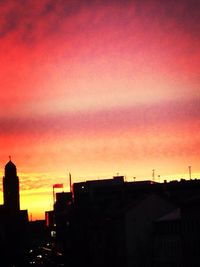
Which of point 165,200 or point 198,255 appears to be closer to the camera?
point 198,255

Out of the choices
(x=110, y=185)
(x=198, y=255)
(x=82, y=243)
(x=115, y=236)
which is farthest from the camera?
(x=110, y=185)

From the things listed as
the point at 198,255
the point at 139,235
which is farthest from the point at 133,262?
the point at 198,255

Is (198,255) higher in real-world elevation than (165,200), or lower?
lower

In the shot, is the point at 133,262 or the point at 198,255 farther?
the point at 133,262

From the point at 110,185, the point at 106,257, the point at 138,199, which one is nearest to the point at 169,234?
the point at 138,199

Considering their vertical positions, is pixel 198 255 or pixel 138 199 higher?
pixel 138 199

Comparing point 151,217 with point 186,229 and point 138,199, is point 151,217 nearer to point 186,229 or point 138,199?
point 138,199

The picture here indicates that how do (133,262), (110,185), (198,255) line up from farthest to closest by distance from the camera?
(110,185), (133,262), (198,255)

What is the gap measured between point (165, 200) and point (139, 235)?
703 cm

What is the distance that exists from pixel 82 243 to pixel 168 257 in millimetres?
43273

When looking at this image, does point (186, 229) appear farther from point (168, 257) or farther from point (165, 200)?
point (165, 200)

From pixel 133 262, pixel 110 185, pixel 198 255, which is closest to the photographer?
pixel 198 255

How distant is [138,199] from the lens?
109 m

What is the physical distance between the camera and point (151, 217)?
355 ft
